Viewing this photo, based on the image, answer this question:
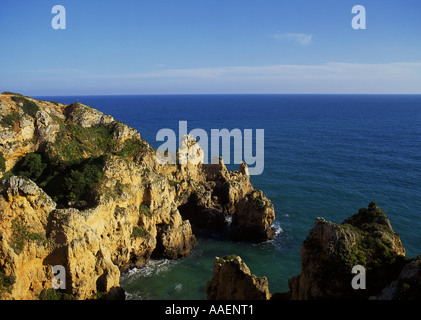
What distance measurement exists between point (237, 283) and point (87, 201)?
2015cm

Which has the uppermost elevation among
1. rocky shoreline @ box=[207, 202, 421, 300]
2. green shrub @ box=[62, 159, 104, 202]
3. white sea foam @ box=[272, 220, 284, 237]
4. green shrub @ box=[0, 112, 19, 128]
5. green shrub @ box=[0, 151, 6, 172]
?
green shrub @ box=[0, 112, 19, 128]

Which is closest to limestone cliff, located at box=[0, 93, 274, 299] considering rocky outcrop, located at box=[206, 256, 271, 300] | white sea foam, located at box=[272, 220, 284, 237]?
white sea foam, located at box=[272, 220, 284, 237]

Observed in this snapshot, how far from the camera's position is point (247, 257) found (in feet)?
148

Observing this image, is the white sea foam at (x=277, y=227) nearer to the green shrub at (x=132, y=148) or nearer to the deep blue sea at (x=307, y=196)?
the deep blue sea at (x=307, y=196)

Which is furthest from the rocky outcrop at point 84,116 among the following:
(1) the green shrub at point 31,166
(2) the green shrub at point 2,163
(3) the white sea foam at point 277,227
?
(3) the white sea foam at point 277,227

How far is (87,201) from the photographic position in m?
36.9

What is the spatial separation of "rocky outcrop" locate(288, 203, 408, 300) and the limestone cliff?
63.0 feet

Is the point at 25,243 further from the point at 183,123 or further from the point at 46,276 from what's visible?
the point at 183,123

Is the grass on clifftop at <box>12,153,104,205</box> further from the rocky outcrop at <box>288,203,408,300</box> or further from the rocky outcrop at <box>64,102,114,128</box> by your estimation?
the rocky outcrop at <box>288,203,408,300</box>

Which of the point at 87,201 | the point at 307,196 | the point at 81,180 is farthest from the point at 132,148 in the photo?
the point at 307,196

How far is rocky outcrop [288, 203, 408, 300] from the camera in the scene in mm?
21112

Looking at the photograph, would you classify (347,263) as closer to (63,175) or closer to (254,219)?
(254,219)

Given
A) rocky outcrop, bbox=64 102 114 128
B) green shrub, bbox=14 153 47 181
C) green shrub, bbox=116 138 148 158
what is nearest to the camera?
green shrub, bbox=14 153 47 181
